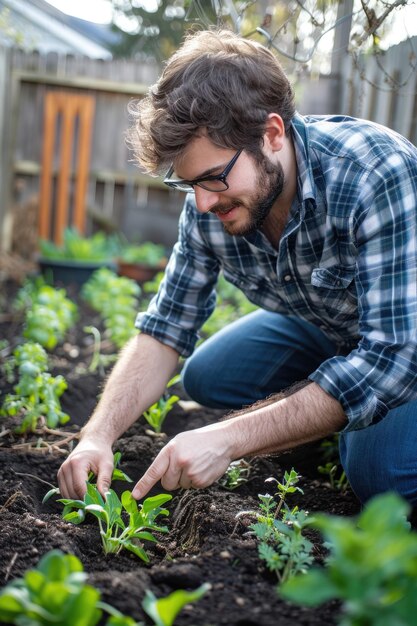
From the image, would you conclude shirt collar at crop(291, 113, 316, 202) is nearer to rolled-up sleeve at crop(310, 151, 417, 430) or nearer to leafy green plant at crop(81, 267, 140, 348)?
rolled-up sleeve at crop(310, 151, 417, 430)

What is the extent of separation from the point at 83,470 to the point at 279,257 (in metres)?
0.90

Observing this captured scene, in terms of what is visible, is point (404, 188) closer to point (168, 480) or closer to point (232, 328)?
point (168, 480)

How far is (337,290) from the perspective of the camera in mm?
2260

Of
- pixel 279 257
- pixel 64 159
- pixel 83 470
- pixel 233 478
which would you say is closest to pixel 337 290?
pixel 279 257

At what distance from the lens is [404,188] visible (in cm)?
195

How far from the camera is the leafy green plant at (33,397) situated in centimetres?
259

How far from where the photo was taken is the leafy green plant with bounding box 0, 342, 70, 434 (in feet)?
8.50

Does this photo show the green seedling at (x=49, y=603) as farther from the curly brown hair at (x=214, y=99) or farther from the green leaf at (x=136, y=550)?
the curly brown hair at (x=214, y=99)

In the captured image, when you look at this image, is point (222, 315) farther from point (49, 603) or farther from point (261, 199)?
point (49, 603)

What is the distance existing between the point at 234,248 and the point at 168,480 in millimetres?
988

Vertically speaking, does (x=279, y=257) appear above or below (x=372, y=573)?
above

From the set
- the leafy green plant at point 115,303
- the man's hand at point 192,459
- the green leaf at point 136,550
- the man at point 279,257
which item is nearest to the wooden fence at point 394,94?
the man at point 279,257

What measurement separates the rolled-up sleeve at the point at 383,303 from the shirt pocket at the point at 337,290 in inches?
8.1

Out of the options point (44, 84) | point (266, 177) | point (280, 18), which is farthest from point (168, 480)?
point (44, 84)
